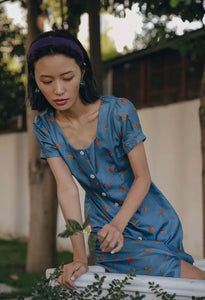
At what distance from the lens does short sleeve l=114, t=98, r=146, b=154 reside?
2256 millimetres

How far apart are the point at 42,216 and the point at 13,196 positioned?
3.81 m

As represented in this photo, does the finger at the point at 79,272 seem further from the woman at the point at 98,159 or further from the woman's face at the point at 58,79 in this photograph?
the woman's face at the point at 58,79

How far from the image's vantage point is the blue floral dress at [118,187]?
2.27m

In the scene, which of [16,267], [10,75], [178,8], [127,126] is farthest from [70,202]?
[10,75]

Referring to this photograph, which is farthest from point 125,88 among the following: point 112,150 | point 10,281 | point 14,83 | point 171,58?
point 112,150

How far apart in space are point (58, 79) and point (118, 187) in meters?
0.56

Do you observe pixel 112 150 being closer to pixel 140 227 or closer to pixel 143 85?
pixel 140 227

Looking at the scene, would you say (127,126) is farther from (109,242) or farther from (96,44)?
(96,44)

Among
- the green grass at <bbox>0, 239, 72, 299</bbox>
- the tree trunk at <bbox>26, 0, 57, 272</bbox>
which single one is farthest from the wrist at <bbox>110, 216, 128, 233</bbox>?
the tree trunk at <bbox>26, 0, 57, 272</bbox>

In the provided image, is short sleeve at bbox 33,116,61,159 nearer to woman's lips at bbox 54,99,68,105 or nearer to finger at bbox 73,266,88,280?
woman's lips at bbox 54,99,68,105

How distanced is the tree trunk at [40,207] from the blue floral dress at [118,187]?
132 inches

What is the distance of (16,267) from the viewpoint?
6.23 m

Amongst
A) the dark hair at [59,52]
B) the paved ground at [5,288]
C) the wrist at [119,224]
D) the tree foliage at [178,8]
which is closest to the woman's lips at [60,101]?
the dark hair at [59,52]

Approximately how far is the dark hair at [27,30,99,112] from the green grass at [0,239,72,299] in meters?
2.03
